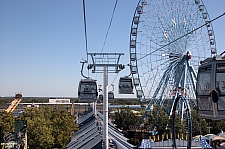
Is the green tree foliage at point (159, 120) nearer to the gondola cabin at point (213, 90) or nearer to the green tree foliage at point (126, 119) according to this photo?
the green tree foliage at point (126, 119)

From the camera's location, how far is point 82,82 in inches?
485

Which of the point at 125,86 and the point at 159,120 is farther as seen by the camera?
the point at 159,120

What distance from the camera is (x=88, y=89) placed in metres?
12.4

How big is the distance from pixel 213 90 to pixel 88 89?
246 inches

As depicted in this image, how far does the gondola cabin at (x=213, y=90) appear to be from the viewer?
7.25m

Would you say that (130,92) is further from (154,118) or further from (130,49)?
(154,118)

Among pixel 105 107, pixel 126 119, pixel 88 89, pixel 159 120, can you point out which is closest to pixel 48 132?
pixel 88 89

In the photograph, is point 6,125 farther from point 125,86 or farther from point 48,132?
point 125,86

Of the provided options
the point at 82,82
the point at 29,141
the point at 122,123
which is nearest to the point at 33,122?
the point at 29,141

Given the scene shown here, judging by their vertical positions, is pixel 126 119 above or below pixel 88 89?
below

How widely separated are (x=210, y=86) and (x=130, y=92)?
6141 mm

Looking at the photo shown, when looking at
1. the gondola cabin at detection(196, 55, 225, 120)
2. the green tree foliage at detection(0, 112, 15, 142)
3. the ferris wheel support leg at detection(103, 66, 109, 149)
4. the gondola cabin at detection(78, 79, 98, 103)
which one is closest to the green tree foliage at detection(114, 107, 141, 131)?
the green tree foliage at detection(0, 112, 15, 142)

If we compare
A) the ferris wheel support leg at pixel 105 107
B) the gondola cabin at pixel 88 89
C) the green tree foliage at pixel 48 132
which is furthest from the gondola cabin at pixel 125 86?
the green tree foliage at pixel 48 132

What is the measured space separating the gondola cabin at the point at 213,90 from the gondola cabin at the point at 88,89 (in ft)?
17.3
